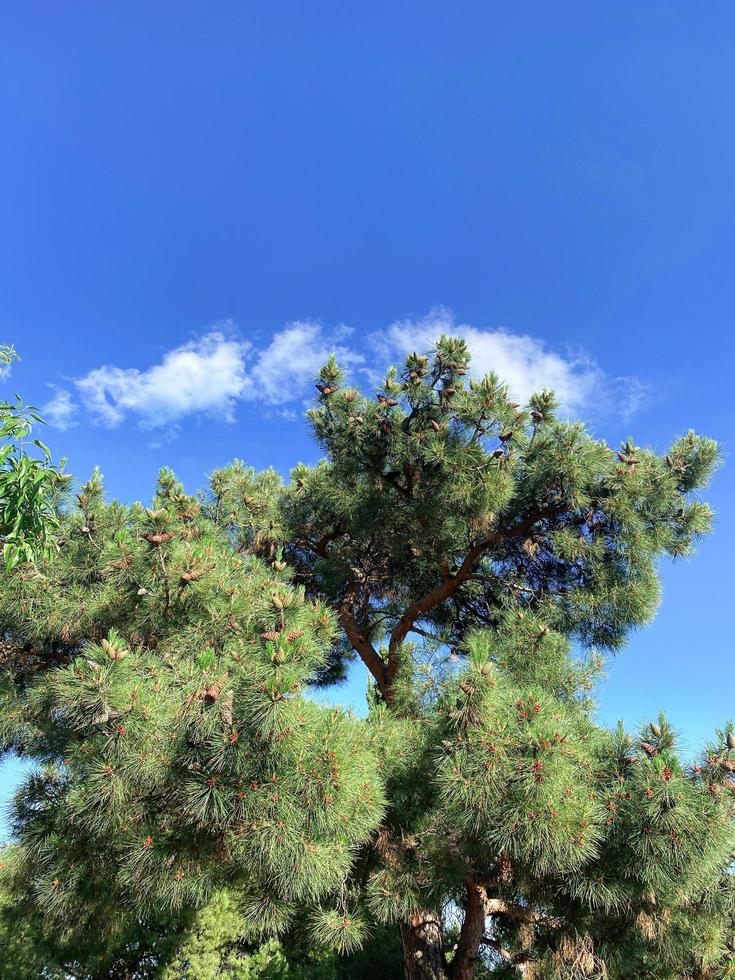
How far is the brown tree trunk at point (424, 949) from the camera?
4230mm

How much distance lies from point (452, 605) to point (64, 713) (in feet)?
12.5

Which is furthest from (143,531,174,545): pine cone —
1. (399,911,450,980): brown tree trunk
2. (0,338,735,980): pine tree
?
(399,911,450,980): brown tree trunk

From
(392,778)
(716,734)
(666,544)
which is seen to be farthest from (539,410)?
(392,778)

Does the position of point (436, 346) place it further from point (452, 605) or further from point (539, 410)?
point (452, 605)

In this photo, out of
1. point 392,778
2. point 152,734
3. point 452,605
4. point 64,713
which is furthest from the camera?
point 452,605

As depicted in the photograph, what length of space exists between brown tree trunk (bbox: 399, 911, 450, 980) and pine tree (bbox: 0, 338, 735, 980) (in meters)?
0.02

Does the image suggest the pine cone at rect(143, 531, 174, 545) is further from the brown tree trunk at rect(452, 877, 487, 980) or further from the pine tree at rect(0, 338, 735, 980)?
Result: the brown tree trunk at rect(452, 877, 487, 980)

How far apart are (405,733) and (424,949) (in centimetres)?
209

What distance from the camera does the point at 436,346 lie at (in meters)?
4.75

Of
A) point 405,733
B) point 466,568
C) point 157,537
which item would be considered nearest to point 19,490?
point 157,537

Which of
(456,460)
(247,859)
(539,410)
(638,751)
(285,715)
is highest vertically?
(539,410)

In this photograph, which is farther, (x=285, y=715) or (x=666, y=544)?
(x=666, y=544)

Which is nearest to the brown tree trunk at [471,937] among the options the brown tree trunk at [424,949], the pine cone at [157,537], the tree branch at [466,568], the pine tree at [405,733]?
the pine tree at [405,733]

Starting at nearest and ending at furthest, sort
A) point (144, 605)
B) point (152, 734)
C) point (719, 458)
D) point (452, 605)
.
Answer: point (152, 734)
point (144, 605)
point (719, 458)
point (452, 605)
